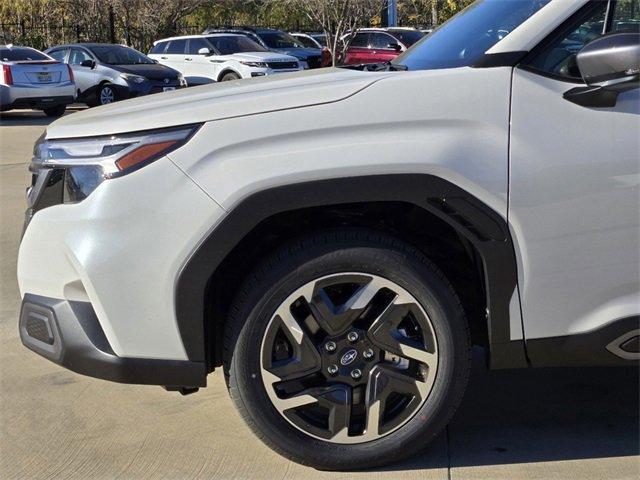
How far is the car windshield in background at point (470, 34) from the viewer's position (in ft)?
11.6

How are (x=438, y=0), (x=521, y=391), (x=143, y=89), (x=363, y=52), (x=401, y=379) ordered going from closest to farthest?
(x=401, y=379)
(x=521, y=391)
(x=143, y=89)
(x=363, y=52)
(x=438, y=0)

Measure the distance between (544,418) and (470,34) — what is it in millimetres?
1616

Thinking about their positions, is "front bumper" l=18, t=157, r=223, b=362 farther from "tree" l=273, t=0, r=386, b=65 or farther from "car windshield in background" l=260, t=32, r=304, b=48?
"car windshield in background" l=260, t=32, r=304, b=48

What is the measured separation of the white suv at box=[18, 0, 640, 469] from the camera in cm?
317

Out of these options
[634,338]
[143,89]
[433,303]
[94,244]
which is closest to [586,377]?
[634,338]

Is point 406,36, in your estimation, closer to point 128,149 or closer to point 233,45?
point 233,45

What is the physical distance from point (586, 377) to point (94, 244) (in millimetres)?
2428

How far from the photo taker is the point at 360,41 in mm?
25891

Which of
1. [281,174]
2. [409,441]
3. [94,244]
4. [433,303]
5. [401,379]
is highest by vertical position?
[281,174]

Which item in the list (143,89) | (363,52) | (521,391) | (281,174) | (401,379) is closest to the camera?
(281,174)

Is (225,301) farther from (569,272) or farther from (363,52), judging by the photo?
(363,52)

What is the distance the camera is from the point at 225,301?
350cm

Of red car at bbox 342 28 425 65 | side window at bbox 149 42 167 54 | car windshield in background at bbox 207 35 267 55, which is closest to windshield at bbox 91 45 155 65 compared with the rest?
car windshield in background at bbox 207 35 267 55

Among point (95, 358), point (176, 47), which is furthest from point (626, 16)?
point (176, 47)
